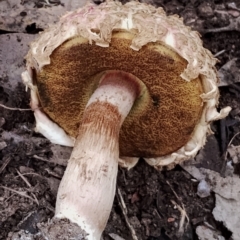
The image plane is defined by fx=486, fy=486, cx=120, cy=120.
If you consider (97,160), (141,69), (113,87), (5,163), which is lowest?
(5,163)

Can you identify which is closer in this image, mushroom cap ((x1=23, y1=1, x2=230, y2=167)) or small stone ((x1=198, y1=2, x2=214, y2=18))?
mushroom cap ((x1=23, y1=1, x2=230, y2=167))

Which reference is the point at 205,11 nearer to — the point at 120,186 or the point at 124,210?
the point at 120,186

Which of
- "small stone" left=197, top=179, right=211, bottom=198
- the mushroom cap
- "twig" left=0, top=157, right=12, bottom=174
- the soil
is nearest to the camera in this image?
the mushroom cap

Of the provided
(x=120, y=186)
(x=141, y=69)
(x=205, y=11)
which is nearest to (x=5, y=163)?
(x=120, y=186)

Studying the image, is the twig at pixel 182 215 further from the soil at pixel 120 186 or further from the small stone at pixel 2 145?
the small stone at pixel 2 145

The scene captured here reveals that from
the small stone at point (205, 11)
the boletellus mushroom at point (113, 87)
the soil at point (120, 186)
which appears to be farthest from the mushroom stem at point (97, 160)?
the small stone at point (205, 11)

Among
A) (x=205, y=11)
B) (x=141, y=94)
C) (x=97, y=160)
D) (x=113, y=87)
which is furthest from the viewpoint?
(x=205, y=11)

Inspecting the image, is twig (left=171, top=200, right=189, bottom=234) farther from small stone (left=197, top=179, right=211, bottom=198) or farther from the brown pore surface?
the brown pore surface

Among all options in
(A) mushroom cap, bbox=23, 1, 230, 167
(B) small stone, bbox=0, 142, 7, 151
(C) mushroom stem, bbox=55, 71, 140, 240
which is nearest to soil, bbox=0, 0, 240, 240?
(B) small stone, bbox=0, 142, 7, 151
